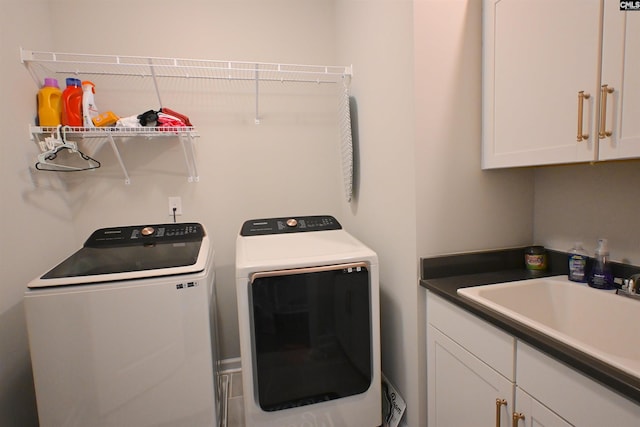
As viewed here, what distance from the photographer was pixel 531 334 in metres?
0.88

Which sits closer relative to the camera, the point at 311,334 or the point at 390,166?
the point at 311,334

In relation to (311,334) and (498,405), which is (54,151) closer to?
(311,334)

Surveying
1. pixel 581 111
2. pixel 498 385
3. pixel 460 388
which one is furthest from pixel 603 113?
pixel 460 388

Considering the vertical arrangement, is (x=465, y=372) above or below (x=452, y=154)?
below

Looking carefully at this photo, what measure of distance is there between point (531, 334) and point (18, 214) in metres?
2.21

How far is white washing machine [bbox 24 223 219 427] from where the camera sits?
1217mm

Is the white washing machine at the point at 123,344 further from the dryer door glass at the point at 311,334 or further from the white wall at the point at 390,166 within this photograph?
the white wall at the point at 390,166

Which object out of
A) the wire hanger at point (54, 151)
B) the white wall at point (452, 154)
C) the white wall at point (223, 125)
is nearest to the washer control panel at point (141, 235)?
the white wall at point (223, 125)

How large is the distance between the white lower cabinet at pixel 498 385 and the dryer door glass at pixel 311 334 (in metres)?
0.33

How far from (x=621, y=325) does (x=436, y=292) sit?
1.99 ft

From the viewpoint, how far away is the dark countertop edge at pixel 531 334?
0.67 m

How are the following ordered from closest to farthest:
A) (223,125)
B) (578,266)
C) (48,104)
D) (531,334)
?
(531,334)
(578,266)
(48,104)
(223,125)

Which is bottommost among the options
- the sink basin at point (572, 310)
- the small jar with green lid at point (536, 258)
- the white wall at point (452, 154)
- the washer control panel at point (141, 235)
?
the sink basin at point (572, 310)

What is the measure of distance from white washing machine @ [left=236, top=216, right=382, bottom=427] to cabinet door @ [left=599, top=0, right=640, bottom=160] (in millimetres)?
966
